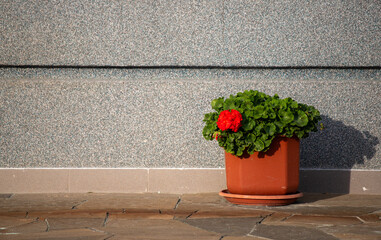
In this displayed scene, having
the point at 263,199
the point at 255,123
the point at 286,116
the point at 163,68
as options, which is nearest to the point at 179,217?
the point at 263,199

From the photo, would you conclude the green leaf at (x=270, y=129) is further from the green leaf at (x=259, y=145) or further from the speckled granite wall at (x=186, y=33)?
the speckled granite wall at (x=186, y=33)

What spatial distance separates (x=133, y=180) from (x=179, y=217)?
3.54ft

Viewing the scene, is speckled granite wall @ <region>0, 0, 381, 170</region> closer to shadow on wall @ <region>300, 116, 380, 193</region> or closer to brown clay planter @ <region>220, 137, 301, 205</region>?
shadow on wall @ <region>300, 116, 380, 193</region>

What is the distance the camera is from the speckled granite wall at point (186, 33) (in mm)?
3633

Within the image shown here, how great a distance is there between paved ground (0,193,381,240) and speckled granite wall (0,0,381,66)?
1.12 meters

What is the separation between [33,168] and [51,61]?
89 centimetres

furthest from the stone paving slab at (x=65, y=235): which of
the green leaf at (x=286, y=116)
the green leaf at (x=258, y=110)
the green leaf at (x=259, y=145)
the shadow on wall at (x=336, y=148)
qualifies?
the shadow on wall at (x=336, y=148)

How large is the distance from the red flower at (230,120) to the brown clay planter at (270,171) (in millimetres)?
264

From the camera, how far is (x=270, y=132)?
2.86 m

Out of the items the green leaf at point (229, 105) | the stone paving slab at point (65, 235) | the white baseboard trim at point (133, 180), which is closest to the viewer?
the stone paving slab at point (65, 235)

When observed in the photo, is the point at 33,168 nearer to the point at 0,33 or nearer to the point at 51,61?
the point at 51,61

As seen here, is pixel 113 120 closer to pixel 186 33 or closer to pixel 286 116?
pixel 186 33

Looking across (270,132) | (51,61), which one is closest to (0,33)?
(51,61)

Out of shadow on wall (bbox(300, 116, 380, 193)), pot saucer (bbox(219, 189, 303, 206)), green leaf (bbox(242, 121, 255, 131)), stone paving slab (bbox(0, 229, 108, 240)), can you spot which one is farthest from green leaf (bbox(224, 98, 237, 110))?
stone paving slab (bbox(0, 229, 108, 240))
